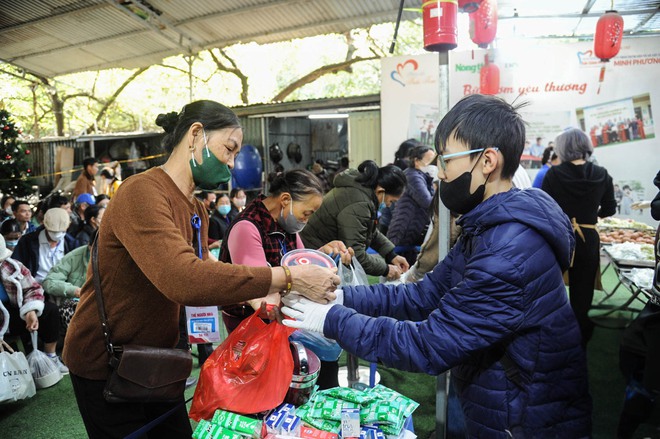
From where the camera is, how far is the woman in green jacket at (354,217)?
3.73 meters

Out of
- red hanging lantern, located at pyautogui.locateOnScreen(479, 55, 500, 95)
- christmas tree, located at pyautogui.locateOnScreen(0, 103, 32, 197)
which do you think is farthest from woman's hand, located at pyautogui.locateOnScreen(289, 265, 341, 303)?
red hanging lantern, located at pyautogui.locateOnScreen(479, 55, 500, 95)

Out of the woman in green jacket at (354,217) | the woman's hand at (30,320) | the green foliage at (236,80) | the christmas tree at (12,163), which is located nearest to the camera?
the woman in green jacket at (354,217)

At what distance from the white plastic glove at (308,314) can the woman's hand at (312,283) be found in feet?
0.13

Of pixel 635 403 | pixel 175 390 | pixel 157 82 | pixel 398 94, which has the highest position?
pixel 157 82

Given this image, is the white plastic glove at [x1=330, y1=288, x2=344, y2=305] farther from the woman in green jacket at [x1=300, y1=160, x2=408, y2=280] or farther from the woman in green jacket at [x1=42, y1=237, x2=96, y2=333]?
the woman in green jacket at [x1=42, y1=237, x2=96, y2=333]

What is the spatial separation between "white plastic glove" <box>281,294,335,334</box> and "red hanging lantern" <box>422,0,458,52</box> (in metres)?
1.63

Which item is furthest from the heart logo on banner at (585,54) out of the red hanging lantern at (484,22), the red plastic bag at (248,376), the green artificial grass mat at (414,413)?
the red plastic bag at (248,376)

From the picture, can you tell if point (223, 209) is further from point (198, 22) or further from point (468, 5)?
point (468, 5)

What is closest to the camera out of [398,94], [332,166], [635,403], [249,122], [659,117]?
[635,403]

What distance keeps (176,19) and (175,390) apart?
7439mm

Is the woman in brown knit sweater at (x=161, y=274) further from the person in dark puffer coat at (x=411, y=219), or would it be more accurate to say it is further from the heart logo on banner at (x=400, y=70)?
the heart logo on banner at (x=400, y=70)

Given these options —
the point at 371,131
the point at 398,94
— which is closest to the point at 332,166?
the point at 371,131

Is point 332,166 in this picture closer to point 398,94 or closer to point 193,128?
point 398,94

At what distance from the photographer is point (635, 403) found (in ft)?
8.86
